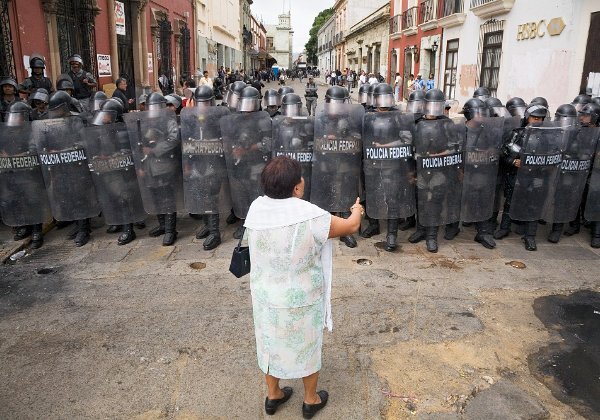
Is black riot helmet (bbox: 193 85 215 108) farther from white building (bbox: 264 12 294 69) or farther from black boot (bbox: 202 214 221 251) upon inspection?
white building (bbox: 264 12 294 69)

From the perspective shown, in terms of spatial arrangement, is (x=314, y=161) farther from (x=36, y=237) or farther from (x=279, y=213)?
(x=36, y=237)

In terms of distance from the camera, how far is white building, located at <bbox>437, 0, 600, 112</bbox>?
31.7 ft

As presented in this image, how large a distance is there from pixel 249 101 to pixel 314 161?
3.04 feet

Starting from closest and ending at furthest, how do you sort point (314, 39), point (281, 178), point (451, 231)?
point (281, 178) → point (451, 231) → point (314, 39)

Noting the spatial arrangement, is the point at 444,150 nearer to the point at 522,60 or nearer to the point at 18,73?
the point at 18,73

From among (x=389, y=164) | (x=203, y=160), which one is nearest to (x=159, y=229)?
(x=203, y=160)

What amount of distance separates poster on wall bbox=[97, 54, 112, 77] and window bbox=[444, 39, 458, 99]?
11741mm

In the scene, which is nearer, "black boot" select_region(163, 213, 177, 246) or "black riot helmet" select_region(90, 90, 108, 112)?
"black boot" select_region(163, 213, 177, 246)

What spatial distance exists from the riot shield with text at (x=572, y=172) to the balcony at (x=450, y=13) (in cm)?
1299

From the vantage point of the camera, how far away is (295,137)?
504 cm

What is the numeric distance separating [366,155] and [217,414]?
303cm

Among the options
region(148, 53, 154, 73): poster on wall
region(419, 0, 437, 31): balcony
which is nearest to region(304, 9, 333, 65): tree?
region(419, 0, 437, 31): balcony

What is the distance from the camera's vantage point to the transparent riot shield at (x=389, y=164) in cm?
488

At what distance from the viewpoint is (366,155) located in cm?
497
